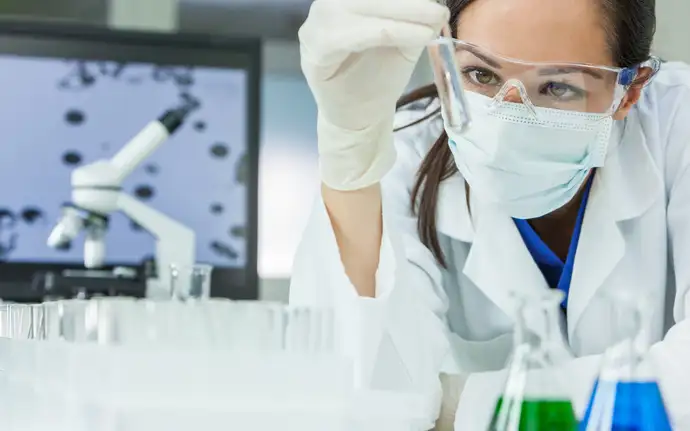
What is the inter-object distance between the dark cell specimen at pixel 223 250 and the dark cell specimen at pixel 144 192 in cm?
29

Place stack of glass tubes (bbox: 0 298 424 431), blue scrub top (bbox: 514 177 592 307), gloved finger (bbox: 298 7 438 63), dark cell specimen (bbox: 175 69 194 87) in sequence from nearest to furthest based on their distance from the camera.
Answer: stack of glass tubes (bbox: 0 298 424 431) → gloved finger (bbox: 298 7 438 63) → blue scrub top (bbox: 514 177 592 307) → dark cell specimen (bbox: 175 69 194 87)

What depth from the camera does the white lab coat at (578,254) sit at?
4.18 feet

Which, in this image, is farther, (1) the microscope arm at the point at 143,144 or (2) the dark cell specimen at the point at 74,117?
(2) the dark cell specimen at the point at 74,117

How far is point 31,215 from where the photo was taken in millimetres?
2611

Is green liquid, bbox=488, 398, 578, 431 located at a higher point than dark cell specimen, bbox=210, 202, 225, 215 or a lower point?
lower

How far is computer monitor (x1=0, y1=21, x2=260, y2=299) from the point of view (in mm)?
2605

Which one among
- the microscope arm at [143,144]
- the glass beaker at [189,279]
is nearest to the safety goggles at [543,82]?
the glass beaker at [189,279]

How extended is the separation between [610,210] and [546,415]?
92 cm

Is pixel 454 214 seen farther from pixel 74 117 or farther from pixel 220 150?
pixel 74 117

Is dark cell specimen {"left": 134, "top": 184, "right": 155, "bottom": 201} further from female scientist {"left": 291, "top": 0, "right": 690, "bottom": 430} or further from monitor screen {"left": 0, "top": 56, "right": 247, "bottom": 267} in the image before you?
female scientist {"left": 291, "top": 0, "right": 690, "bottom": 430}

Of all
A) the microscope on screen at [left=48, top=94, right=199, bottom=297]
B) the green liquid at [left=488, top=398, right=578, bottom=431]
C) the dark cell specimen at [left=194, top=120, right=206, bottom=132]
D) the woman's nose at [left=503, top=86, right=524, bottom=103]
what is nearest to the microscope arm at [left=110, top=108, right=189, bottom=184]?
the microscope on screen at [left=48, top=94, right=199, bottom=297]

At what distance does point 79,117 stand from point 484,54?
1.88 m

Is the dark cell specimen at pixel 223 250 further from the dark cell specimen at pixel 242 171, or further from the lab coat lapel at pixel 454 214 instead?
the lab coat lapel at pixel 454 214

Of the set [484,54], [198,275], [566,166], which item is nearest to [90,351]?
[198,275]
